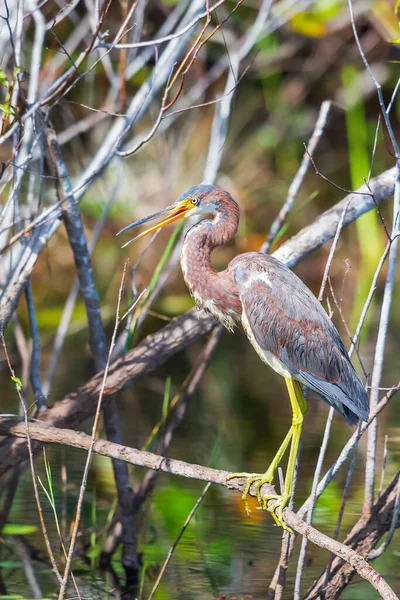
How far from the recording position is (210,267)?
3.35 meters

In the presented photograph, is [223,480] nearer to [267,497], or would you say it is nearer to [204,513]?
[267,497]

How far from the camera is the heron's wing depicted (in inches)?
126

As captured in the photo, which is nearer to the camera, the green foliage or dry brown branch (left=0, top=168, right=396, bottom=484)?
dry brown branch (left=0, top=168, right=396, bottom=484)

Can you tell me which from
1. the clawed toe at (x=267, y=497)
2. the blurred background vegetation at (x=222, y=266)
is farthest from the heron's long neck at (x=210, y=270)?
the clawed toe at (x=267, y=497)

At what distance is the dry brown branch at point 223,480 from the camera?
232 cm

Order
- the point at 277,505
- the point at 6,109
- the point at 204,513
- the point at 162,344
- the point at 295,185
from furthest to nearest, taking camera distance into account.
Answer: the point at 204,513 → the point at 295,185 → the point at 162,344 → the point at 277,505 → the point at 6,109

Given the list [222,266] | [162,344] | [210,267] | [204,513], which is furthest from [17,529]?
[222,266]

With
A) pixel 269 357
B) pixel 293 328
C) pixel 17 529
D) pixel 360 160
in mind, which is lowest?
pixel 17 529

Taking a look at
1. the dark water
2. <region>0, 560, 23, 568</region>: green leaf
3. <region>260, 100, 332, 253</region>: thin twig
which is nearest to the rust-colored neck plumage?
<region>260, 100, 332, 253</region>: thin twig

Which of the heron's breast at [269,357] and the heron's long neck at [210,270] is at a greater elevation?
the heron's long neck at [210,270]

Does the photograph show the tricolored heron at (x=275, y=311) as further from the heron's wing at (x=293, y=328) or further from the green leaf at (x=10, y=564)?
→ the green leaf at (x=10, y=564)

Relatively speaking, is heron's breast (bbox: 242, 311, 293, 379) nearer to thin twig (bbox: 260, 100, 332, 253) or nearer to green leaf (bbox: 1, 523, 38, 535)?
thin twig (bbox: 260, 100, 332, 253)

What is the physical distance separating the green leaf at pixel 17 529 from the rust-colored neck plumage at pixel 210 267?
1.49 metres

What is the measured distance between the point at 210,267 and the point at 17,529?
1.65 metres
